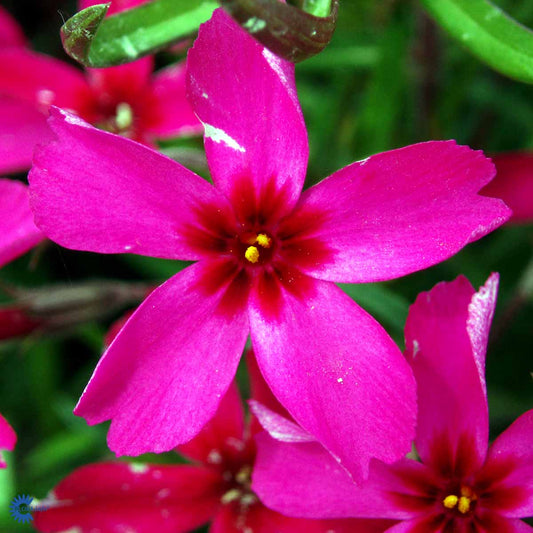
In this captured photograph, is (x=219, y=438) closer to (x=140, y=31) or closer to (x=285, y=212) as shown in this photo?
(x=285, y=212)

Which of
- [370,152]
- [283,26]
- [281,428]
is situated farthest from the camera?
[370,152]

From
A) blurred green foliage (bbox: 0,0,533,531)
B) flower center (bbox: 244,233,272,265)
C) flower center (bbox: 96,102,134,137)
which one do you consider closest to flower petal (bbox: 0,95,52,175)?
flower center (bbox: 96,102,134,137)

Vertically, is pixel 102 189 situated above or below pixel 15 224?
above

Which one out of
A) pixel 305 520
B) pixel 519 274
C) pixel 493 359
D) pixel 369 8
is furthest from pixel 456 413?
pixel 369 8

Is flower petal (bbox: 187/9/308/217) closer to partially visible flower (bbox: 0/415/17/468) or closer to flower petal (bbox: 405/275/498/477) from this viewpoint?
flower petal (bbox: 405/275/498/477)

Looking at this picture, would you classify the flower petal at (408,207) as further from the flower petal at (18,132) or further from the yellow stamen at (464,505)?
the flower petal at (18,132)

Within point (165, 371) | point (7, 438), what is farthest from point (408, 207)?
point (7, 438)
